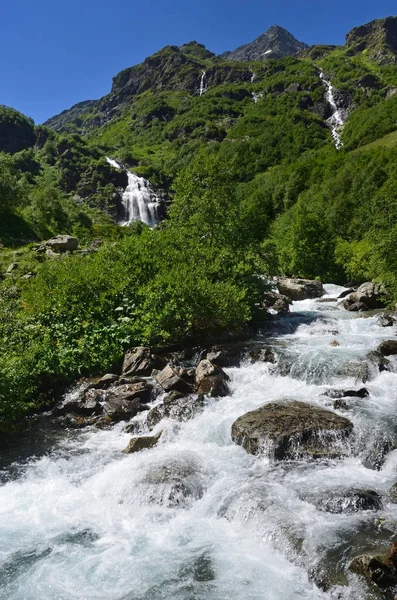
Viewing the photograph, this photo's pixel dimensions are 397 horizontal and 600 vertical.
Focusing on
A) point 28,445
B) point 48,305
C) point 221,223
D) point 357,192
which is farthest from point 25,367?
point 357,192

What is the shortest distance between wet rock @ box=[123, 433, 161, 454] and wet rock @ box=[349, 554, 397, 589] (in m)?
7.90

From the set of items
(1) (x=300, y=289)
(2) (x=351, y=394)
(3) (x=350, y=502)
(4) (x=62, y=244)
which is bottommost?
(3) (x=350, y=502)

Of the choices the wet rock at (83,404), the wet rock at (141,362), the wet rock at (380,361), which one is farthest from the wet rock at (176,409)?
the wet rock at (380,361)

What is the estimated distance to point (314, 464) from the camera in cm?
1263

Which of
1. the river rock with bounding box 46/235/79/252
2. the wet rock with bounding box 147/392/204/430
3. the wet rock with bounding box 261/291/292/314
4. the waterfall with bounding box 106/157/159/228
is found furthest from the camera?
the waterfall with bounding box 106/157/159/228

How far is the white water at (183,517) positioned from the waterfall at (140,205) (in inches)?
4447

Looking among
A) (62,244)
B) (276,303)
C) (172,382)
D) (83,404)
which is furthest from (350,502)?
(62,244)

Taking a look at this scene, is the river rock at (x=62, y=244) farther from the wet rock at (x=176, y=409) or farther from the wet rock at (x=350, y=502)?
the wet rock at (x=350, y=502)

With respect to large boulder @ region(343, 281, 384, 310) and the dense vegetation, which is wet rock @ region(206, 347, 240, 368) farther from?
large boulder @ region(343, 281, 384, 310)

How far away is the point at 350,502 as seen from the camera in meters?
10.6

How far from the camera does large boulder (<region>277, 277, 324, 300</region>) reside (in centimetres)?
4241

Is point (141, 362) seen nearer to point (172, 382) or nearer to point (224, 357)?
point (172, 382)

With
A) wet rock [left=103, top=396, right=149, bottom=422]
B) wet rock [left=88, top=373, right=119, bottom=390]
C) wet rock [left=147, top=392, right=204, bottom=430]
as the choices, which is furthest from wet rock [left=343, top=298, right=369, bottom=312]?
wet rock [left=103, top=396, right=149, bottom=422]

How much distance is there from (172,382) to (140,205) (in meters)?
122
